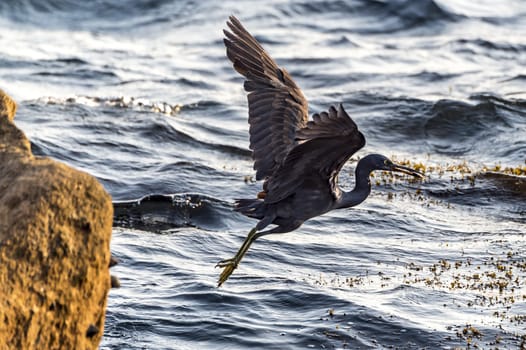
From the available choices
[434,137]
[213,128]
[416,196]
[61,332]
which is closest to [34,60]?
[213,128]

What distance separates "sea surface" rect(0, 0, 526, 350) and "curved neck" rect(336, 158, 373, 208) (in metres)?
1.13

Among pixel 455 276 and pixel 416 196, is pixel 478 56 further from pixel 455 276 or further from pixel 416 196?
pixel 455 276

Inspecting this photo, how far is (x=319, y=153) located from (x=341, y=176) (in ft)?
19.2

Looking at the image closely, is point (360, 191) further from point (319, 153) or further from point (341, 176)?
point (341, 176)

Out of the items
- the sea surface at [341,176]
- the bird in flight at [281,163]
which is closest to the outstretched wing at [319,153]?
the bird in flight at [281,163]

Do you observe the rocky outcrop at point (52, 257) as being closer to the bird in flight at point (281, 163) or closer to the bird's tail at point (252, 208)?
the bird in flight at point (281, 163)

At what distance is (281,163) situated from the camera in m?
7.07

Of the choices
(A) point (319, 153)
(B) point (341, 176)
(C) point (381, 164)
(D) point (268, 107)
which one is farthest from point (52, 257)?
(B) point (341, 176)

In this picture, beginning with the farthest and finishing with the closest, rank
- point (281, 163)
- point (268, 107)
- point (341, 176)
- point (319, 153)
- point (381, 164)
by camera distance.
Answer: point (341, 176), point (268, 107), point (381, 164), point (281, 163), point (319, 153)

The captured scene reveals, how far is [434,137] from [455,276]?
236 inches

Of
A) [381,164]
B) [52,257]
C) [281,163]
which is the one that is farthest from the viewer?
[381,164]

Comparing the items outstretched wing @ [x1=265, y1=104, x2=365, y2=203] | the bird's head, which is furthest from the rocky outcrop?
the bird's head

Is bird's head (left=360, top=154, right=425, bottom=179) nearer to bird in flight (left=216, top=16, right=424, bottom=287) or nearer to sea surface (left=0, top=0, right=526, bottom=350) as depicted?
bird in flight (left=216, top=16, right=424, bottom=287)

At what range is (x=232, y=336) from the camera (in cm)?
767
